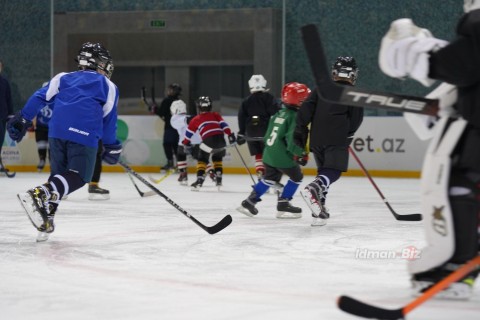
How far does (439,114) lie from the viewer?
8.61 ft

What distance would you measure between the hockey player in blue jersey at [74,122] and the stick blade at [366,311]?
2021 mm

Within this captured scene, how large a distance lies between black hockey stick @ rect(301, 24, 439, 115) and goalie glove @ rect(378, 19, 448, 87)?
0.28 feet

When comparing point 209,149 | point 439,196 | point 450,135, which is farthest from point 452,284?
point 209,149

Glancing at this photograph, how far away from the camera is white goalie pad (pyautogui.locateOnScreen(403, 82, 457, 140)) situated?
2.62m

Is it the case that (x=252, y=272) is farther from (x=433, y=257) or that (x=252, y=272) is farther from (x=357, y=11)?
(x=357, y=11)

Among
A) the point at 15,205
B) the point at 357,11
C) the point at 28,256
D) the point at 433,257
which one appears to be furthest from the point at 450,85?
the point at 357,11

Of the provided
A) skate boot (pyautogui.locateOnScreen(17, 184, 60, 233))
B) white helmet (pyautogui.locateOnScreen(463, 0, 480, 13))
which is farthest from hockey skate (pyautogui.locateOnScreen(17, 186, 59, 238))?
white helmet (pyautogui.locateOnScreen(463, 0, 480, 13))

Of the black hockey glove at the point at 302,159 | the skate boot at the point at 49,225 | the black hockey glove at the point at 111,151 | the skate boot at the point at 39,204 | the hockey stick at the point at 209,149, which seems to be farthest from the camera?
the hockey stick at the point at 209,149

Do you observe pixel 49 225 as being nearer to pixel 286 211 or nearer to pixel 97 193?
pixel 286 211

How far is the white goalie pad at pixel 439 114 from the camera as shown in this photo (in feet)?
8.60

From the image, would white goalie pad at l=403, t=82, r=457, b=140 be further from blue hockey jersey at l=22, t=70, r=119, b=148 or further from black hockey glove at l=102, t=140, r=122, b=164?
black hockey glove at l=102, t=140, r=122, b=164

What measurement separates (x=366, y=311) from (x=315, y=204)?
2.56 metres

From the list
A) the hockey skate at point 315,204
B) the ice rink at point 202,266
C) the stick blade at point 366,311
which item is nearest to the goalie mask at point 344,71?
the hockey skate at point 315,204

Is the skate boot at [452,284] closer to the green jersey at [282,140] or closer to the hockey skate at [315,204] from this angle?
the hockey skate at [315,204]
